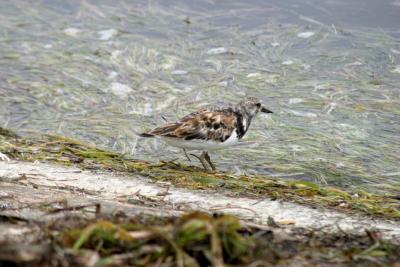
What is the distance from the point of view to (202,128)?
582cm

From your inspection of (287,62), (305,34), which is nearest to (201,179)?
(287,62)

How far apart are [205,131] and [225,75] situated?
2.25 metres

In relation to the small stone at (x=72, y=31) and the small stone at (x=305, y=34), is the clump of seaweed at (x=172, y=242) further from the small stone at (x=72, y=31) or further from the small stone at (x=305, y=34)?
the small stone at (x=72, y=31)

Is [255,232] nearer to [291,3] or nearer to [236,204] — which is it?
[236,204]

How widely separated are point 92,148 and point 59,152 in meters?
0.34

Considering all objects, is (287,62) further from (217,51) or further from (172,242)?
(172,242)

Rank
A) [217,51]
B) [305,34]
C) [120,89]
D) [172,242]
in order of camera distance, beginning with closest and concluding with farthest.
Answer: [172,242]
[120,89]
[217,51]
[305,34]

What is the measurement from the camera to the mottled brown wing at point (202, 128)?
576 cm

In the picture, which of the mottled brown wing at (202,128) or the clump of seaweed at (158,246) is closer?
the clump of seaweed at (158,246)

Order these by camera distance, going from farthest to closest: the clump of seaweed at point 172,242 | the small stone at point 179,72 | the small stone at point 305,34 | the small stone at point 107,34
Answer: the small stone at point 107,34
the small stone at point 305,34
the small stone at point 179,72
the clump of seaweed at point 172,242

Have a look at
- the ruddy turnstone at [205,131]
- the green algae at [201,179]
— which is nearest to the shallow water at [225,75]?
the ruddy turnstone at [205,131]

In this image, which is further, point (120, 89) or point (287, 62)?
point (287, 62)

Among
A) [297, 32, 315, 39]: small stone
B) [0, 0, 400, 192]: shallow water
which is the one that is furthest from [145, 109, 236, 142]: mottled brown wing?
[297, 32, 315, 39]: small stone

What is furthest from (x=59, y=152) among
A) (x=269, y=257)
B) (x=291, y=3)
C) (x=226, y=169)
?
(x=291, y=3)
